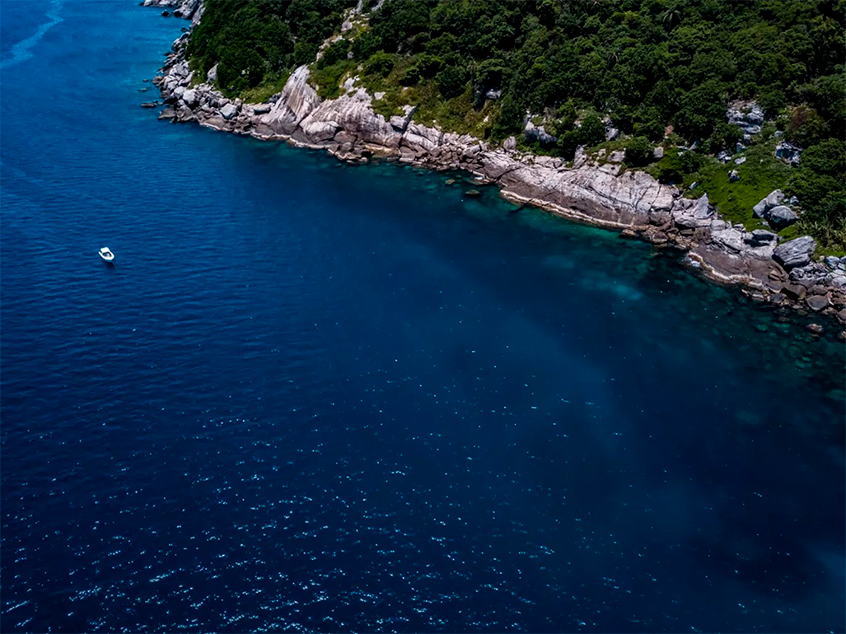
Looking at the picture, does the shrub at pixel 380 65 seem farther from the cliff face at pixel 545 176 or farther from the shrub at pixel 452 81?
the shrub at pixel 452 81

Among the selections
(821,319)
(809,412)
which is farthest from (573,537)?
(821,319)

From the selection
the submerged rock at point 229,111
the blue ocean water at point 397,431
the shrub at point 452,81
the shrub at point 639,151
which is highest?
the shrub at point 452,81

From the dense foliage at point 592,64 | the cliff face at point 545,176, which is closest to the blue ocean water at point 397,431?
the cliff face at point 545,176

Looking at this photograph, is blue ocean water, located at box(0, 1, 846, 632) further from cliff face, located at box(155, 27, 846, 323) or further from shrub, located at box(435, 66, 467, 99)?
shrub, located at box(435, 66, 467, 99)

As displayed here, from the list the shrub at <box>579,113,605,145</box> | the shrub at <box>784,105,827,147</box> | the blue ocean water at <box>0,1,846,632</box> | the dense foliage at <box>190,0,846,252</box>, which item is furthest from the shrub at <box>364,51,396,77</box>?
the shrub at <box>784,105,827,147</box>

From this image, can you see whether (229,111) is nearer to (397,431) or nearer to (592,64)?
(592,64)

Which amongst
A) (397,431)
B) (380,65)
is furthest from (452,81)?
(397,431)

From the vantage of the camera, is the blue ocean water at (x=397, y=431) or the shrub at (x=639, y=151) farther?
the shrub at (x=639, y=151)
